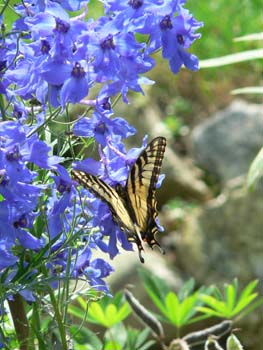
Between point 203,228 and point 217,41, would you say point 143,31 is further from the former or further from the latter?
point 217,41

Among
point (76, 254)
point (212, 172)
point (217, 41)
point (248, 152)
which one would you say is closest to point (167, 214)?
point (212, 172)

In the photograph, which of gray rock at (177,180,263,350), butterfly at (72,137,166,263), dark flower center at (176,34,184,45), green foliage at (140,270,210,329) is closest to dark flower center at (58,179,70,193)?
butterfly at (72,137,166,263)

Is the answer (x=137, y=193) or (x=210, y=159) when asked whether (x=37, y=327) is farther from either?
(x=210, y=159)

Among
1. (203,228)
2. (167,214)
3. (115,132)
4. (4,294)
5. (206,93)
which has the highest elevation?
(206,93)

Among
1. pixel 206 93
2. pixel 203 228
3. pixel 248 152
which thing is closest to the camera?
pixel 203 228

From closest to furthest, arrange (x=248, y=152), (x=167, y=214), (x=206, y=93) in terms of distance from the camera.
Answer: (x=248, y=152) → (x=167, y=214) → (x=206, y=93)

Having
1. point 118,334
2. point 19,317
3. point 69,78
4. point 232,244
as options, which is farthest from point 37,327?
point 232,244

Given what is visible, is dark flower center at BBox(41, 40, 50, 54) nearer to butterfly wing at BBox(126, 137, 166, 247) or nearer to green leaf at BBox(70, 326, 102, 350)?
butterfly wing at BBox(126, 137, 166, 247)
